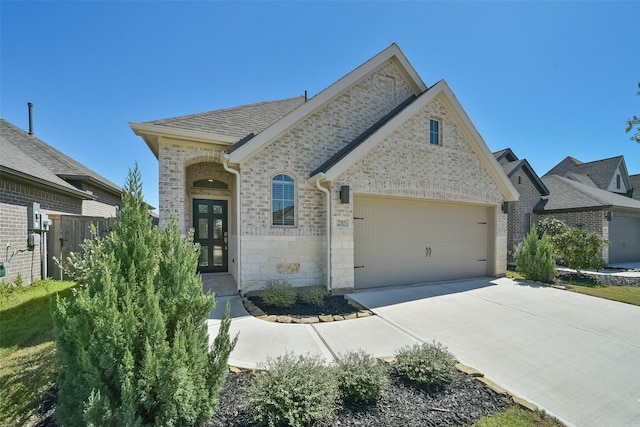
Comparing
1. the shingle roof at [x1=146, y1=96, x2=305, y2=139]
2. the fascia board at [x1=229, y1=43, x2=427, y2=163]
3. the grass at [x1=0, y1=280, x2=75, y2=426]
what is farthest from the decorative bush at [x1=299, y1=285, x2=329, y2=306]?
the shingle roof at [x1=146, y1=96, x2=305, y2=139]

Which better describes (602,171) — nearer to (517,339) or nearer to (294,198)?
(517,339)

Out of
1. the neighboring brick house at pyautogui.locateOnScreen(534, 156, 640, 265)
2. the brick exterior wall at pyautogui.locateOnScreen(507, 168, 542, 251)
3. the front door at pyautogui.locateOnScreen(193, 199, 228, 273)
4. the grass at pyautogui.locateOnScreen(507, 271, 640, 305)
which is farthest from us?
the brick exterior wall at pyautogui.locateOnScreen(507, 168, 542, 251)

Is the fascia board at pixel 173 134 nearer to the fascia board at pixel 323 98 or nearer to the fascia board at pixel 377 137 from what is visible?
the fascia board at pixel 323 98

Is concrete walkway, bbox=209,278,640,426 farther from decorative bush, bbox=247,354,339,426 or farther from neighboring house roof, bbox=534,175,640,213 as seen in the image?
neighboring house roof, bbox=534,175,640,213

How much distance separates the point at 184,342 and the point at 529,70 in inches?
524

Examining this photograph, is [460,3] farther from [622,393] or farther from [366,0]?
[622,393]

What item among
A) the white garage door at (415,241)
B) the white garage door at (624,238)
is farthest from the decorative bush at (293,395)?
the white garage door at (624,238)

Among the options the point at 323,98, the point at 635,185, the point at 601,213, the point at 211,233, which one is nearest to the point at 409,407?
the point at 323,98

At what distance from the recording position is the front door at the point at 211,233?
9.22 m

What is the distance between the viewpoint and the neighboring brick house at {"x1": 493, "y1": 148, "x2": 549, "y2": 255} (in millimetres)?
14188

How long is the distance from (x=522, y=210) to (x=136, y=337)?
59.0 feet

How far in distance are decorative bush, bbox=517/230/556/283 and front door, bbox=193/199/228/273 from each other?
422 inches

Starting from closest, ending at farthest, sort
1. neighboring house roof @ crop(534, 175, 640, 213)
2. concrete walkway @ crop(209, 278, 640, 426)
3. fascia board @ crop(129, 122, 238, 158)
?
concrete walkway @ crop(209, 278, 640, 426) → fascia board @ crop(129, 122, 238, 158) → neighboring house roof @ crop(534, 175, 640, 213)

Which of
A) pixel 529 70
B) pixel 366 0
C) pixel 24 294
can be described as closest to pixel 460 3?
pixel 366 0
